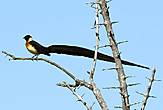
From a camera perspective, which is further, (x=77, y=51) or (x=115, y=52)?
(x=77, y=51)

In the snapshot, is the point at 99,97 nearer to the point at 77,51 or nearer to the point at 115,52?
the point at 115,52

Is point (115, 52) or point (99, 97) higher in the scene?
point (115, 52)

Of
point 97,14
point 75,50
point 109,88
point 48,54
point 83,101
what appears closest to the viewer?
point 109,88

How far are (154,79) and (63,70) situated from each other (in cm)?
125

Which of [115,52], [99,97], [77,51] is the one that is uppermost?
[77,51]

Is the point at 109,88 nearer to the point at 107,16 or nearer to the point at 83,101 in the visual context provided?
the point at 83,101

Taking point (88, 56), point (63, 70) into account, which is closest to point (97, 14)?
point (88, 56)

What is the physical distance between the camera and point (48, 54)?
16.6 feet

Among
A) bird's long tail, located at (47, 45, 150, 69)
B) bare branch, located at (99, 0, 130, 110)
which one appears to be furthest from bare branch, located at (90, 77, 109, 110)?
bird's long tail, located at (47, 45, 150, 69)

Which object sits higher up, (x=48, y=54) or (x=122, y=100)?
(x=48, y=54)

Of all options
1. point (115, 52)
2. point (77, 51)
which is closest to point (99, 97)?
point (115, 52)

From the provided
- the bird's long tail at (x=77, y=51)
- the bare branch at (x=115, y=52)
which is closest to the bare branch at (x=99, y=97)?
the bare branch at (x=115, y=52)

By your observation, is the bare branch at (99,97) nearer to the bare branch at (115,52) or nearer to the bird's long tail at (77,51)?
the bare branch at (115,52)

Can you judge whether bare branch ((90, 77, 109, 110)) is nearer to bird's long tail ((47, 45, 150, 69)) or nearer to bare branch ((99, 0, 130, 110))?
bare branch ((99, 0, 130, 110))
